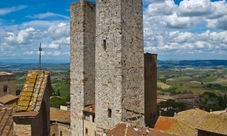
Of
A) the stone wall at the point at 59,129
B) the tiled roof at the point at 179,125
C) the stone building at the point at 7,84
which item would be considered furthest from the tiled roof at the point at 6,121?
the stone building at the point at 7,84

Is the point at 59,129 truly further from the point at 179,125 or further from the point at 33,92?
the point at 33,92

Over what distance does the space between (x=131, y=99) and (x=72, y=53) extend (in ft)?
26.5

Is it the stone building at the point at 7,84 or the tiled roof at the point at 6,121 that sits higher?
the tiled roof at the point at 6,121

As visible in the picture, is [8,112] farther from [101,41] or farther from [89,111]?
[89,111]

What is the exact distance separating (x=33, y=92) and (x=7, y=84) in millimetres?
40584

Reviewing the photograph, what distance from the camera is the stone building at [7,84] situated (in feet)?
142

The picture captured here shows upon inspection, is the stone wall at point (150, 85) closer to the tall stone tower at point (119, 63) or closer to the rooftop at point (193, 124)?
the rooftop at point (193, 124)

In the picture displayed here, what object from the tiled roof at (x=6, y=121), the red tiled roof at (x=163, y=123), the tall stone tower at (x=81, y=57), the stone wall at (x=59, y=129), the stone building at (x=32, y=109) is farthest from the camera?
the stone wall at (x=59, y=129)

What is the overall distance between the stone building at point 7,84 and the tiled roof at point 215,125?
36792 millimetres

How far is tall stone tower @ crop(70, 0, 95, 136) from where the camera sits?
72.6ft

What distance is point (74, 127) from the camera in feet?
76.2

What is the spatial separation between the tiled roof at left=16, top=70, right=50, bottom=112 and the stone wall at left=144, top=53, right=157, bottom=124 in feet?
52.2

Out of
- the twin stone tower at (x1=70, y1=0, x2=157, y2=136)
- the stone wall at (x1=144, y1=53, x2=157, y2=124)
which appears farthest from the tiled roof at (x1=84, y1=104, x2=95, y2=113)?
the stone wall at (x1=144, y1=53, x2=157, y2=124)

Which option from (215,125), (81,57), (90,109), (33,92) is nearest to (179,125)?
(215,125)
